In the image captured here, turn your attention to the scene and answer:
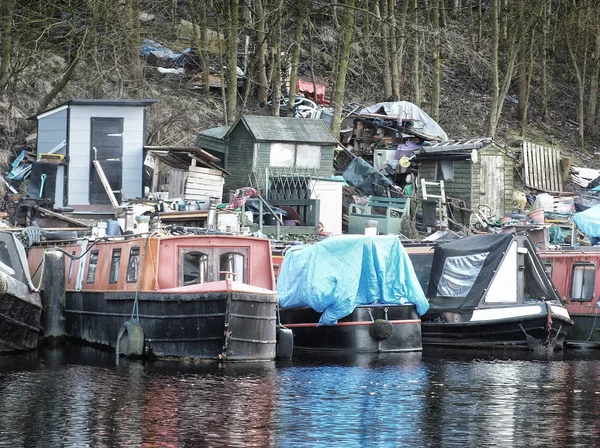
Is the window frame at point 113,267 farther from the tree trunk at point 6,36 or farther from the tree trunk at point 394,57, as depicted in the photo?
the tree trunk at point 394,57

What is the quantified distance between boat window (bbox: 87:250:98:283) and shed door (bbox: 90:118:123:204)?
944 centimetres

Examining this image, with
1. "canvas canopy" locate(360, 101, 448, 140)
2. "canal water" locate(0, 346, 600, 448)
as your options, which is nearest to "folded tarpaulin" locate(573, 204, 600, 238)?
"canal water" locate(0, 346, 600, 448)

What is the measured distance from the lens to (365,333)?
23.1 metres

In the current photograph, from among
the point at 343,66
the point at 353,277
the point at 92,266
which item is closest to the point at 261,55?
the point at 343,66

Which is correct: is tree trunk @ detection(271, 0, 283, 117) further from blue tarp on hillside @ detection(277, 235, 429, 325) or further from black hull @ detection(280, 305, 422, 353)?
black hull @ detection(280, 305, 422, 353)

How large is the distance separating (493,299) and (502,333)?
2.49 feet

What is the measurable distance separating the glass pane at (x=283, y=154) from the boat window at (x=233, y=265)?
49.4 ft

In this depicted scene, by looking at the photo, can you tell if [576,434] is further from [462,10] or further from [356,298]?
[462,10]

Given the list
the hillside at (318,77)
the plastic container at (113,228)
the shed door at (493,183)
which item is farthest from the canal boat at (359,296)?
the shed door at (493,183)

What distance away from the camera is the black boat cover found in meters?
24.8

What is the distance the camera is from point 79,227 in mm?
30453

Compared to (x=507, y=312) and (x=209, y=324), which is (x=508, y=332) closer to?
(x=507, y=312)

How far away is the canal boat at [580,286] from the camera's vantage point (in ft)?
86.0

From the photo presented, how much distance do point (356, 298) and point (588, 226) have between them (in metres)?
10.1
